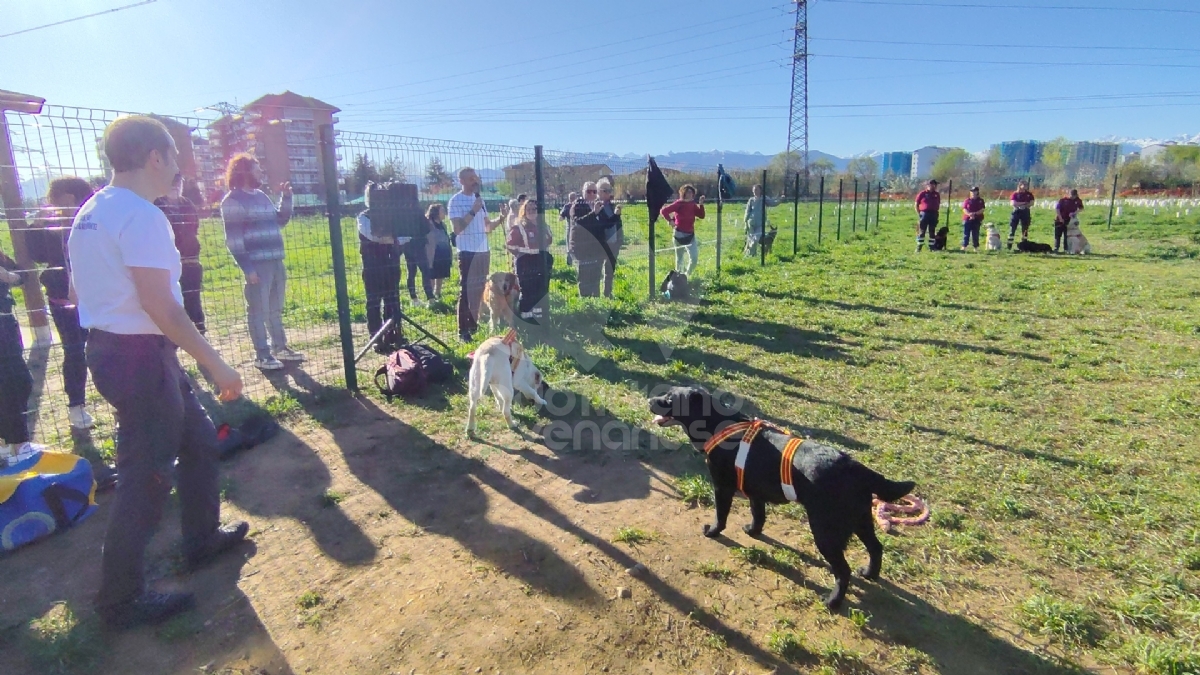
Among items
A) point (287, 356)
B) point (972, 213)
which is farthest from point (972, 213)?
point (287, 356)

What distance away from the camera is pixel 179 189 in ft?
17.6

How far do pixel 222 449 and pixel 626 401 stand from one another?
10.3 feet

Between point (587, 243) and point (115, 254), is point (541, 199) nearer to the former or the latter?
point (587, 243)

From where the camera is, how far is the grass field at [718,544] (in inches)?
101

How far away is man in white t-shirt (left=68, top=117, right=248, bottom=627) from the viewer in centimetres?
237

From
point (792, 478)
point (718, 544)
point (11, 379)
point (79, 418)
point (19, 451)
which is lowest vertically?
point (718, 544)

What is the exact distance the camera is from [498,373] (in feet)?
15.6

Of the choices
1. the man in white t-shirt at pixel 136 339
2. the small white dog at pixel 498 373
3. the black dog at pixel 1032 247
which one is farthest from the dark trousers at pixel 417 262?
the black dog at pixel 1032 247

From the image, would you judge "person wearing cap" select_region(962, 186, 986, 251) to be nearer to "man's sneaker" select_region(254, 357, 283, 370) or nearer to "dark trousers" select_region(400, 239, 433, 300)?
"dark trousers" select_region(400, 239, 433, 300)

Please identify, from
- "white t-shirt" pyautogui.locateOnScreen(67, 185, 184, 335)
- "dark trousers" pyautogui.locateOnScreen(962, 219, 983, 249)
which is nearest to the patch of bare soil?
"white t-shirt" pyautogui.locateOnScreen(67, 185, 184, 335)

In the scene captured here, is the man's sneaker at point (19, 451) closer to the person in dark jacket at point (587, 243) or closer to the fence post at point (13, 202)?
the fence post at point (13, 202)

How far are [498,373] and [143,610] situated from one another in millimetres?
2576

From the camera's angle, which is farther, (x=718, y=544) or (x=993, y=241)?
(x=993, y=241)

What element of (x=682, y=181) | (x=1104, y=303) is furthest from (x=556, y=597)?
(x=682, y=181)
